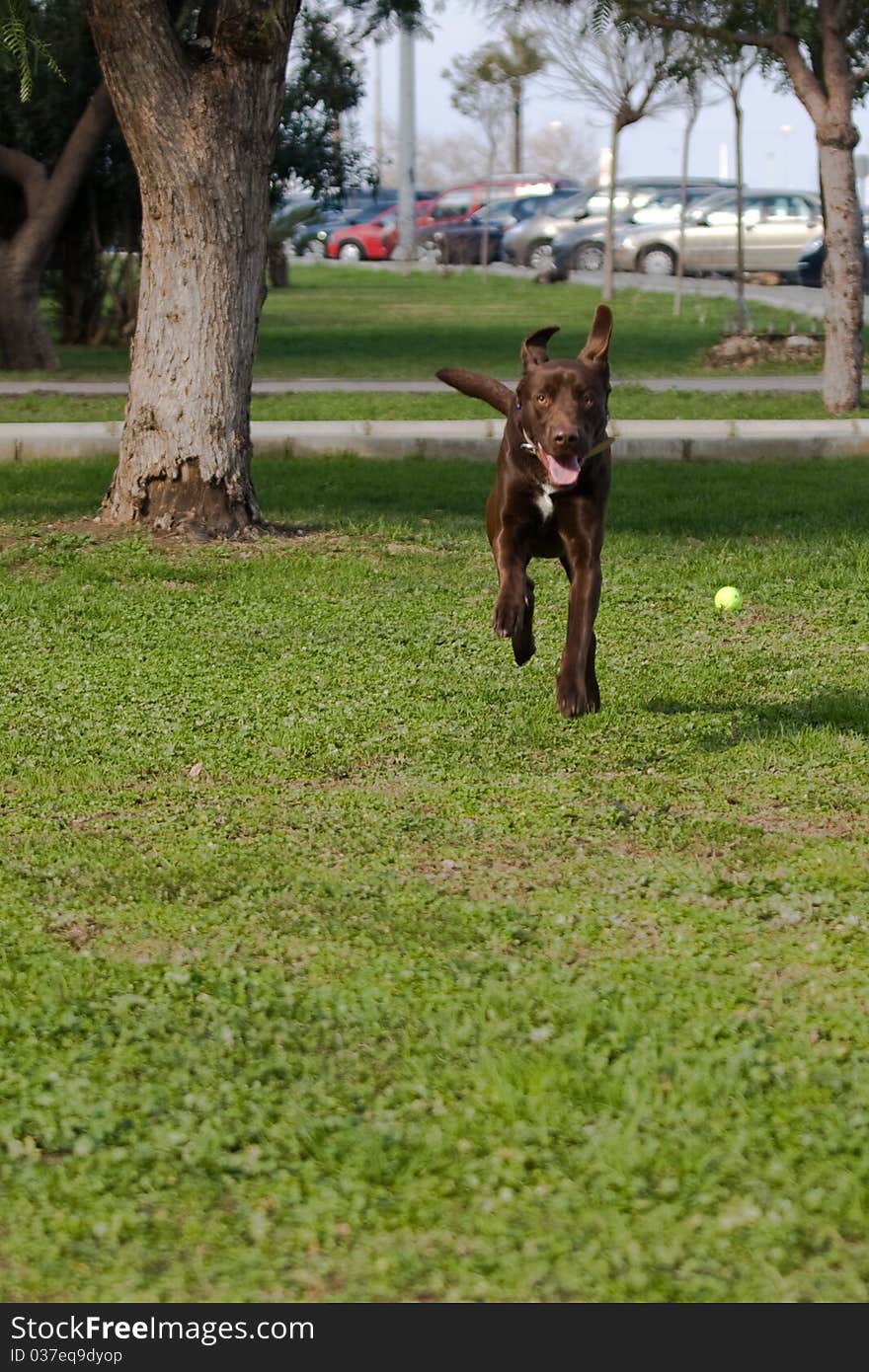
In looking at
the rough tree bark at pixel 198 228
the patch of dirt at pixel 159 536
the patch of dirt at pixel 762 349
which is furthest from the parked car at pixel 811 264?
the patch of dirt at pixel 159 536

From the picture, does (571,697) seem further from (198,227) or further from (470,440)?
(470,440)

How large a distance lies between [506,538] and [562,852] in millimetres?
1045

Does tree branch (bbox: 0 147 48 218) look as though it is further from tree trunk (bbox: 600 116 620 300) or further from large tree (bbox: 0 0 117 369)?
tree trunk (bbox: 600 116 620 300)

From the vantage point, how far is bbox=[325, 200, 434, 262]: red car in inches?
2034

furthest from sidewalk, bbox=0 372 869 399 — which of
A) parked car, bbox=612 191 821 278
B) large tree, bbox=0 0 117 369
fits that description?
parked car, bbox=612 191 821 278

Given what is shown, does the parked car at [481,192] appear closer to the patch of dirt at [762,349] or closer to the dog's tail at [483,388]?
the patch of dirt at [762,349]

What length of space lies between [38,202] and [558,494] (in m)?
16.1

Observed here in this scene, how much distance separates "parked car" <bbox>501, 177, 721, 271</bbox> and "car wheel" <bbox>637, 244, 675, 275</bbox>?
6.76 ft

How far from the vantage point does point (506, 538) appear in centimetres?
603

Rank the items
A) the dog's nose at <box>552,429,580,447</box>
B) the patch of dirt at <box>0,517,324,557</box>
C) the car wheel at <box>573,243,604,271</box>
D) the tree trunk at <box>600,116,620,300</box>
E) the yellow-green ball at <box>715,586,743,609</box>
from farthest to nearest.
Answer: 1. the car wheel at <box>573,243,604,271</box>
2. the tree trunk at <box>600,116,620,300</box>
3. the patch of dirt at <box>0,517,324,557</box>
4. the yellow-green ball at <box>715,586,743,609</box>
5. the dog's nose at <box>552,429,580,447</box>

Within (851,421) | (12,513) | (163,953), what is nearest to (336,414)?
(851,421)

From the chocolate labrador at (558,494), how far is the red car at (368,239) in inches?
1824

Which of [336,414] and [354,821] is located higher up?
[336,414]

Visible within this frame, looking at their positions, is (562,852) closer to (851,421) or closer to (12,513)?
(12,513)
